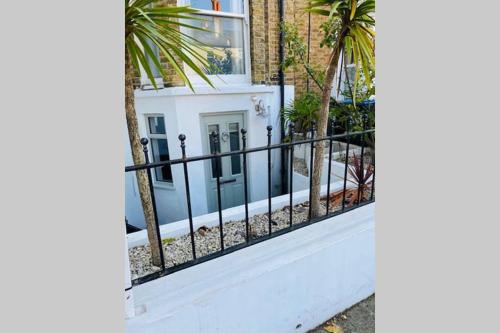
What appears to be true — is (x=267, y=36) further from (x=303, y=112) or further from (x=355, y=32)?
(x=355, y=32)

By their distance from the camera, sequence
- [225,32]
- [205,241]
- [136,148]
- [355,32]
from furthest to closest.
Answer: [225,32], [205,241], [355,32], [136,148]

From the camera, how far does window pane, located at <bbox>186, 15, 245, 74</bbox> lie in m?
4.79

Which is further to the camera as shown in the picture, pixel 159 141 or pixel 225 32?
pixel 159 141

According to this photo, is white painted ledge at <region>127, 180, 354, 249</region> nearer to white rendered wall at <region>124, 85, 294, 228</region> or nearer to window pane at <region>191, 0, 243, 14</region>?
white rendered wall at <region>124, 85, 294, 228</region>

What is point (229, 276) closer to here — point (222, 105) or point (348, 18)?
point (348, 18)

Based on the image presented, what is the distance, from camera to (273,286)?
214 centimetres

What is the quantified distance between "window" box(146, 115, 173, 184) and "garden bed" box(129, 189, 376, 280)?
2.37 metres

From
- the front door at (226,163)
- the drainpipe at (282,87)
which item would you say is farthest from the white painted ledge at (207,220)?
the drainpipe at (282,87)

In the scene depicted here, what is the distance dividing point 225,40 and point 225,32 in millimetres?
128

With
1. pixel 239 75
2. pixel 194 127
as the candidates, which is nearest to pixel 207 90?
pixel 194 127

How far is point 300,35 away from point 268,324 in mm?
5542

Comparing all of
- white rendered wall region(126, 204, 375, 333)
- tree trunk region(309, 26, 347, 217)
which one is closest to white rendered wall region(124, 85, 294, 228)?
tree trunk region(309, 26, 347, 217)

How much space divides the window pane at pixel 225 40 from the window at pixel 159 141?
106 cm

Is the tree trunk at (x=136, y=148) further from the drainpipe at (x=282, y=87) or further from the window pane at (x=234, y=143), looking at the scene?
the drainpipe at (x=282, y=87)
